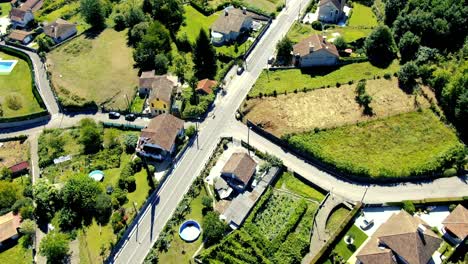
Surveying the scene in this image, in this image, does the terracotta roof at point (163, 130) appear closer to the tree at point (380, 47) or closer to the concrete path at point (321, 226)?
the concrete path at point (321, 226)

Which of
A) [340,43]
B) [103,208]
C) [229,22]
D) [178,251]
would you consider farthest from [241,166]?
[229,22]

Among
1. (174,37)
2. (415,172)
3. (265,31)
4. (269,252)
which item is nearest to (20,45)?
(174,37)

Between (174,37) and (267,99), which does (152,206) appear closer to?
(267,99)

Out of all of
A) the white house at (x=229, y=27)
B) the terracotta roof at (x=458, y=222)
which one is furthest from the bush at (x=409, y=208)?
the white house at (x=229, y=27)

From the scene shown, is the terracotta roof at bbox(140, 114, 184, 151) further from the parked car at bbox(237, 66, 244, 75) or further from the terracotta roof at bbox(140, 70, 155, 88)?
the parked car at bbox(237, 66, 244, 75)

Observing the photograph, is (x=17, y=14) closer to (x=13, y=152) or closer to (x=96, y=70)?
(x=96, y=70)

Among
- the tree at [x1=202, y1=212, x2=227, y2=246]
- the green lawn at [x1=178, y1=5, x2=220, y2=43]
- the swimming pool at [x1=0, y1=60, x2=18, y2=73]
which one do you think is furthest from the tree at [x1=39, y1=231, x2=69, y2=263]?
the green lawn at [x1=178, y1=5, x2=220, y2=43]
